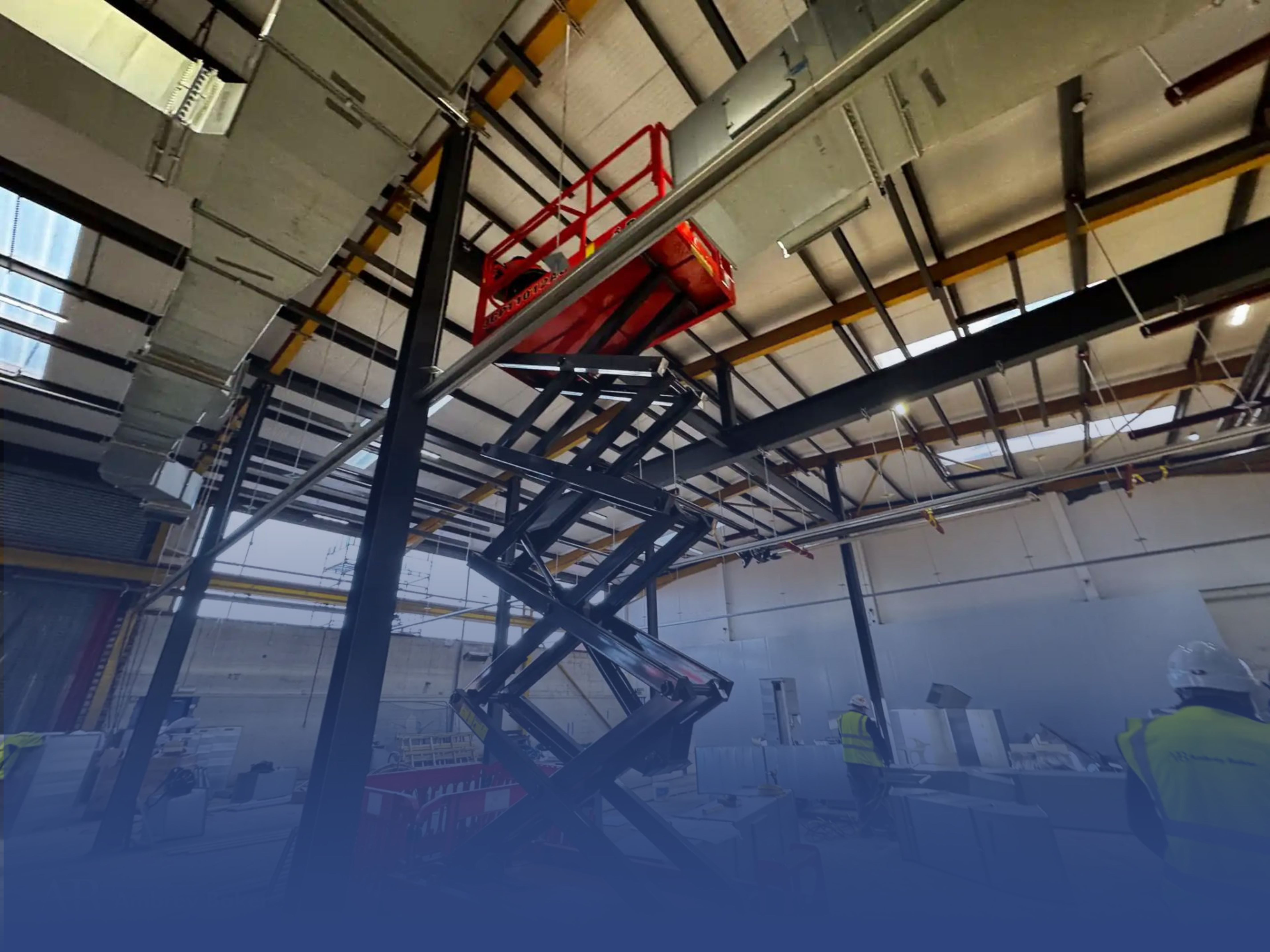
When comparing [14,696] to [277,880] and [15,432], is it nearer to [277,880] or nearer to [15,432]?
[15,432]

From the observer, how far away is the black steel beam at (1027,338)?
4348 mm

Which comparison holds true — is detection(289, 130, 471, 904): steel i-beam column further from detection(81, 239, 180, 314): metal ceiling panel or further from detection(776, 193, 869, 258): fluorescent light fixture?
detection(81, 239, 180, 314): metal ceiling panel

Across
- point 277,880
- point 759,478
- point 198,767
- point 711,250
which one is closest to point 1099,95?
point 711,250

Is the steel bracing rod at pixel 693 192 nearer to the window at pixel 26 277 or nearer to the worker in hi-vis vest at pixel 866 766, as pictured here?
the window at pixel 26 277

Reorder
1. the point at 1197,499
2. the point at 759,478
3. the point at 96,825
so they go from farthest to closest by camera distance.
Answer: the point at 1197,499 < the point at 759,478 < the point at 96,825

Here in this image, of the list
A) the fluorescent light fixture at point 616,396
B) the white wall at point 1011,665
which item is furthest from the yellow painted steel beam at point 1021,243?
the white wall at point 1011,665

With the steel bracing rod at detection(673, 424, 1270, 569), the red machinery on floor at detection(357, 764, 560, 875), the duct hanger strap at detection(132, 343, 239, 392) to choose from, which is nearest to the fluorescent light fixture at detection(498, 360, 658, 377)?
the red machinery on floor at detection(357, 764, 560, 875)

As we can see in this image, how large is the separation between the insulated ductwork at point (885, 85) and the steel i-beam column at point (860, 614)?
854cm

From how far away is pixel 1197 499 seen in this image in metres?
11.1

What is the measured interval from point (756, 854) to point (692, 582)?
15589 millimetres

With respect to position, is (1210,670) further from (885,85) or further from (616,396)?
(616,396)

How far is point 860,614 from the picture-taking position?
1123cm

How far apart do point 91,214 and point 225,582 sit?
1002 centimetres

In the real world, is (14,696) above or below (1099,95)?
below
